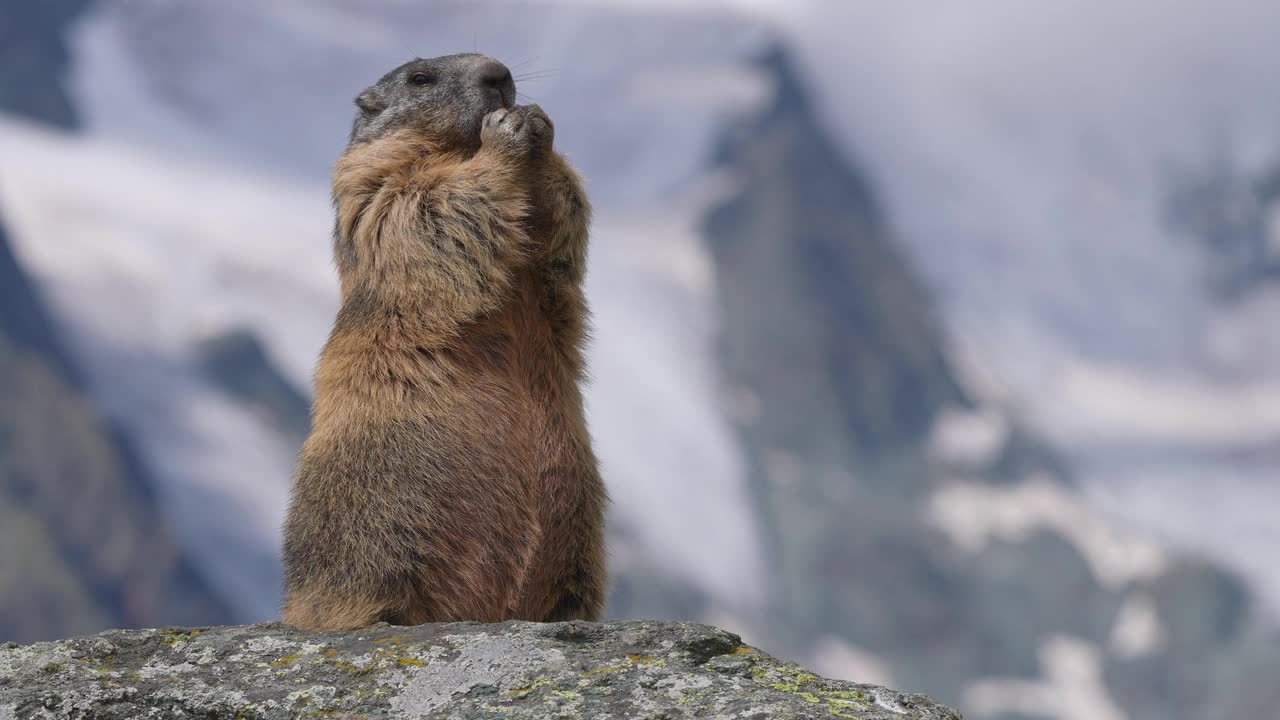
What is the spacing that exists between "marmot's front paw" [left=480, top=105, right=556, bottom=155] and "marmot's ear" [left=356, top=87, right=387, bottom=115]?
1727 millimetres

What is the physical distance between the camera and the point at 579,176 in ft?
31.1

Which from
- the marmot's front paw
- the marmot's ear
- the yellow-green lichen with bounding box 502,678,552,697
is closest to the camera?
the yellow-green lichen with bounding box 502,678,552,697

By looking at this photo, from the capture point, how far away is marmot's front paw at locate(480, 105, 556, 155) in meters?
8.77

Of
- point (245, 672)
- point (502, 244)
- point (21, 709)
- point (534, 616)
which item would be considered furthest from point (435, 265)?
point (21, 709)

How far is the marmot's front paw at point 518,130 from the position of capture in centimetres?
877

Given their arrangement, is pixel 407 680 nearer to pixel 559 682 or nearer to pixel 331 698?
pixel 331 698

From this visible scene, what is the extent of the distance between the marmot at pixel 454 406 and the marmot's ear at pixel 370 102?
96 centimetres

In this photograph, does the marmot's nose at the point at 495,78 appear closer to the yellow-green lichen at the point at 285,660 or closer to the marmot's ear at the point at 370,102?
the marmot's ear at the point at 370,102

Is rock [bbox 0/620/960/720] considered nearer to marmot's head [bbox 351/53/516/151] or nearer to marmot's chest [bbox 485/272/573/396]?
marmot's chest [bbox 485/272/573/396]

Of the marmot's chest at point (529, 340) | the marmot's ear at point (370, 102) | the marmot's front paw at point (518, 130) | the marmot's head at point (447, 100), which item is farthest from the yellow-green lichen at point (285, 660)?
the marmot's ear at point (370, 102)

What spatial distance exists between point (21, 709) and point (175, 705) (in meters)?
0.67

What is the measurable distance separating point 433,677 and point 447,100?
4.95 metres

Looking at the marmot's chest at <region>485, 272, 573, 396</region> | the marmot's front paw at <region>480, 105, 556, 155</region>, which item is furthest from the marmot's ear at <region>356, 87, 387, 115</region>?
the marmot's chest at <region>485, 272, 573, 396</region>

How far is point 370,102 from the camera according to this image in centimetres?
1040
